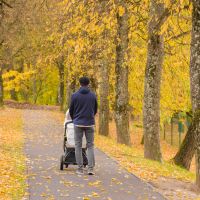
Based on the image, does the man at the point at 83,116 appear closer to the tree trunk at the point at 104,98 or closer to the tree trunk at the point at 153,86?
the tree trunk at the point at 153,86

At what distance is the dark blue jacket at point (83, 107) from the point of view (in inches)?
449

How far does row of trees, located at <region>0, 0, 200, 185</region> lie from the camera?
38.1 ft

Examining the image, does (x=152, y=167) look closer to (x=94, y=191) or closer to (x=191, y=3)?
(x=94, y=191)

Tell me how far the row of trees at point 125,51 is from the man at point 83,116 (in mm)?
1168

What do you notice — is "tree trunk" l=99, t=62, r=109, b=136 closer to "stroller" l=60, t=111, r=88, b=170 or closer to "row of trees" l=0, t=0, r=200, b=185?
"row of trees" l=0, t=0, r=200, b=185

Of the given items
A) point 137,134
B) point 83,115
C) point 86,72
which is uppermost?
point 86,72

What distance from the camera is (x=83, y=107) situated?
1143cm

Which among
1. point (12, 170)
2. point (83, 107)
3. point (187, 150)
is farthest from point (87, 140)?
point (187, 150)

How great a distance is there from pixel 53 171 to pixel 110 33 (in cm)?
984

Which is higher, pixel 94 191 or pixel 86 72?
pixel 86 72

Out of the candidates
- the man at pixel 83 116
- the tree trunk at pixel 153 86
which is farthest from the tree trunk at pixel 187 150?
the man at pixel 83 116

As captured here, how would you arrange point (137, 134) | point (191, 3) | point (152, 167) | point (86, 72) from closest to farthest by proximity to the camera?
point (191, 3), point (152, 167), point (86, 72), point (137, 134)

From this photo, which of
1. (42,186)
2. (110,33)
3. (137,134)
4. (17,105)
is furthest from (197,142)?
(17,105)

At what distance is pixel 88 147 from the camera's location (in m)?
11.5
